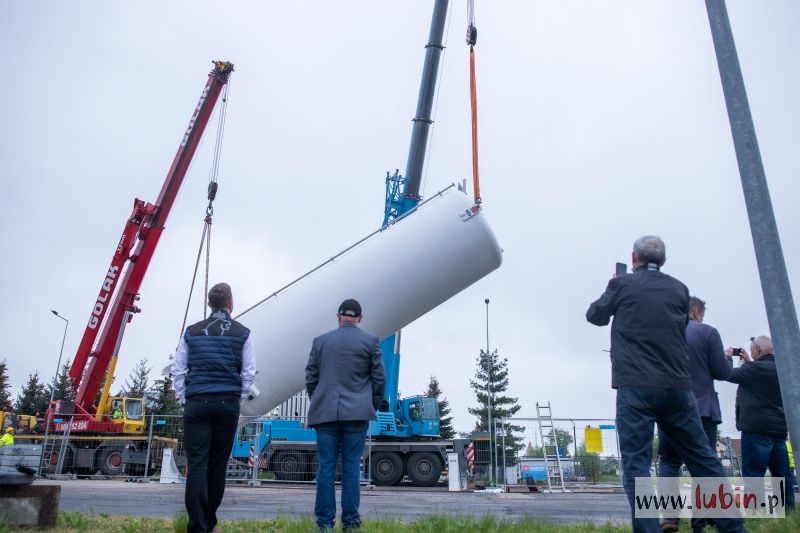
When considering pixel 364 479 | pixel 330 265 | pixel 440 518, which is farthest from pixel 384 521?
pixel 364 479

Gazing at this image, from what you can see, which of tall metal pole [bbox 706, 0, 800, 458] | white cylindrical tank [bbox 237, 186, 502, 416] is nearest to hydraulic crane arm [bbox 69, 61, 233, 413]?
white cylindrical tank [bbox 237, 186, 502, 416]

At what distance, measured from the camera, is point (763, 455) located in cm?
543

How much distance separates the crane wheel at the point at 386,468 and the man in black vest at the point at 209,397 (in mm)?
12709

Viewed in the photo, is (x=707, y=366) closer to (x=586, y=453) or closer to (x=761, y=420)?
(x=761, y=420)

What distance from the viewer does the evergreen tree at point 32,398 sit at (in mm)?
51344

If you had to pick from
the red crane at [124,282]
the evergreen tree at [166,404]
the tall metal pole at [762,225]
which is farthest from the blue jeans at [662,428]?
the evergreen tree at [166,404]

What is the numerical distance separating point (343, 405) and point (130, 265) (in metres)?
16.1

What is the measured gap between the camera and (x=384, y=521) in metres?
4.79

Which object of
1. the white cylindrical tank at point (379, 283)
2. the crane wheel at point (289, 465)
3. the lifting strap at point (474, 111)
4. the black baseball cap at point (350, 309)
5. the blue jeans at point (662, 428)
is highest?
the lifting strap at point (474, 111)

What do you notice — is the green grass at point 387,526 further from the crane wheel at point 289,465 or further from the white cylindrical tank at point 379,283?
the crane wheel at point 289,465

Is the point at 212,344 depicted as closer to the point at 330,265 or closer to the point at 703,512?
the point at 703,512

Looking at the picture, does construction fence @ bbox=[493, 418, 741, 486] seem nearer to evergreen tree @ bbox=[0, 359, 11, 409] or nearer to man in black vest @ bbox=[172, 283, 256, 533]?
man in black vest @ bbox=[172, 283, 256, 533]

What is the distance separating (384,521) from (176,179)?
1634 cm

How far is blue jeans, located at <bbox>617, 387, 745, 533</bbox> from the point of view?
11.8 feet
